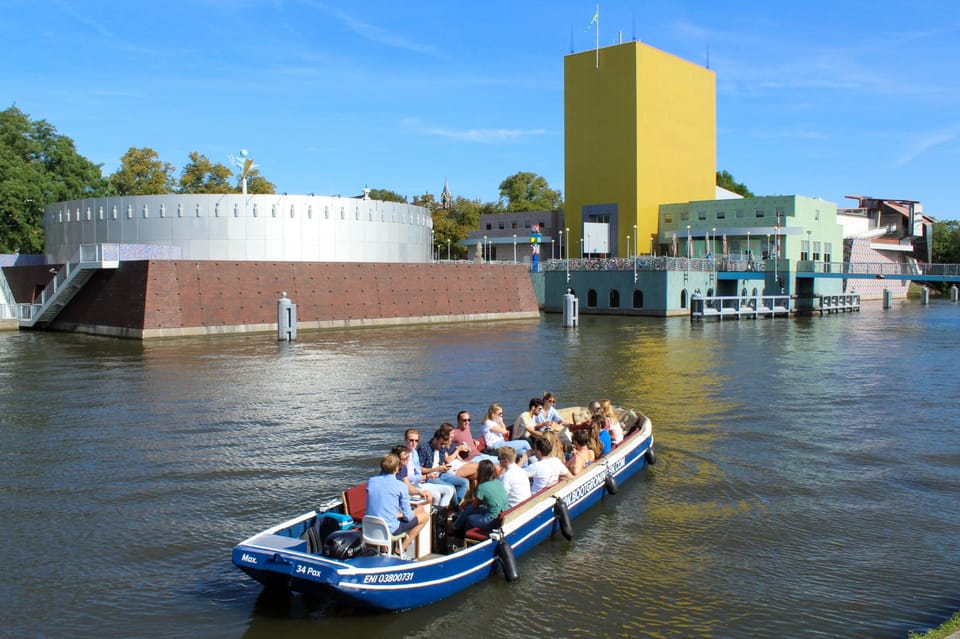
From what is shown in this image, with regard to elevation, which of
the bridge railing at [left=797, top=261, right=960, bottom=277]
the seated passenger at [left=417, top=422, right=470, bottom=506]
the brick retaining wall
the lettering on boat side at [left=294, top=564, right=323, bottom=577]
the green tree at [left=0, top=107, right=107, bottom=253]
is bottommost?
the lettering on boat side at [left=294, top=564, right=323, bottom=577]

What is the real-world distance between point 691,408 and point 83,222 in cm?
4505

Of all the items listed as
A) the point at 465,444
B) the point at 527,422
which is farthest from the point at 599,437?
the point at 465,444

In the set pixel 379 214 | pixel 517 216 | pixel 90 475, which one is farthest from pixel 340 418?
pixel 517 216

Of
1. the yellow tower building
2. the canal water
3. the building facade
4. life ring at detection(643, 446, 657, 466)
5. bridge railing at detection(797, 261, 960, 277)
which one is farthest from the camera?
the building facade

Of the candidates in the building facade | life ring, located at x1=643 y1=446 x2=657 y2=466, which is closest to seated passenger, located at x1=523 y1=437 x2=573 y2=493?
life ring, located at x1=643 y1=446 x2=657 y2=466

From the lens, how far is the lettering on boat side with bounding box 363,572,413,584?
9302 millimetres

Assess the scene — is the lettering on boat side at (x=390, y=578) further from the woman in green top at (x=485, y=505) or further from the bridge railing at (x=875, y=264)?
the bridge railing at (x=875, y=264)

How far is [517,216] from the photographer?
9062 centimetres

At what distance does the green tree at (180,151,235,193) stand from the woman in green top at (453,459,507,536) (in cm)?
7609

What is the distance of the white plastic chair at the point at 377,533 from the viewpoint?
9883 mm

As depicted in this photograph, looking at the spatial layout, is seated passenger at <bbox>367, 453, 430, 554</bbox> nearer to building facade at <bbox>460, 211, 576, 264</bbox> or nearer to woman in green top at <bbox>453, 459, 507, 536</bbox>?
woman in green top at <bbox>453, 459, 507, 536</bbox>

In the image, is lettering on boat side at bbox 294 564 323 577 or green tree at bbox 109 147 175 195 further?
green tree at bbox 109 147 175 195

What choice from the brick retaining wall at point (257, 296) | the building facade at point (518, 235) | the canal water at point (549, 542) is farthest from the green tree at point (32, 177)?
the canal water at point (549, 542)

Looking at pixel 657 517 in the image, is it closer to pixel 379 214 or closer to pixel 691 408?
pixel 691 408
